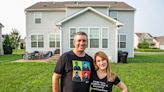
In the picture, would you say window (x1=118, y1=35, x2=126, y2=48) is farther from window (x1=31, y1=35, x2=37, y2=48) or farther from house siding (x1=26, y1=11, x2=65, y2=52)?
window (x1=31, y1=35, x2=37, y2=48)

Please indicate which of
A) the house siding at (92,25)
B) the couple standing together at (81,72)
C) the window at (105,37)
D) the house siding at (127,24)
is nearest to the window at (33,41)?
the house siding at (92,25)

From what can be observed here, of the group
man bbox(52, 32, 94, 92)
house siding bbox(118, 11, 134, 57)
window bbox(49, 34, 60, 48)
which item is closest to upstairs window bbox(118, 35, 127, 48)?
house siding bbox(118, 11, 134, 57)

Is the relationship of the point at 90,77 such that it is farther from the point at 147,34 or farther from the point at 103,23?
the point at 147,34

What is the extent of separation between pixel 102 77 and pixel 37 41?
23.2 m

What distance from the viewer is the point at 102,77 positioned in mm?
3375

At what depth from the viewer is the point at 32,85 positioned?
916cm

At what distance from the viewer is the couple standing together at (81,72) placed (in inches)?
125

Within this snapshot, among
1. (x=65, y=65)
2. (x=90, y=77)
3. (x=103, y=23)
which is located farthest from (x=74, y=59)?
(x=103, y=23)

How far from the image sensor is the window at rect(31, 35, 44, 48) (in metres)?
25.8

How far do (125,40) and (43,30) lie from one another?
9.10m

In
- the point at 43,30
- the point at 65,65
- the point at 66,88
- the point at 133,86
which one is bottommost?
the point at 133,86

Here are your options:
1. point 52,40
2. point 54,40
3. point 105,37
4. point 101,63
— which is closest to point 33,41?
point 52,40

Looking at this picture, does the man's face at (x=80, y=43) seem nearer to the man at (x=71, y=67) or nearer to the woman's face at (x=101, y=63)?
the man at (x=71, y=67)

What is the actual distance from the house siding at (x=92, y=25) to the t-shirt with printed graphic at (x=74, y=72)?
16.3 m
